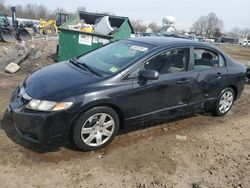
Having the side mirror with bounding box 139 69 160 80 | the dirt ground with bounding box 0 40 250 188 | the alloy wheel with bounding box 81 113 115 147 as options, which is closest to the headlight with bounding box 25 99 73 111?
the alloy wheel with bounding box 81 113 115 147

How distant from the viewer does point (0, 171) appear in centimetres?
351

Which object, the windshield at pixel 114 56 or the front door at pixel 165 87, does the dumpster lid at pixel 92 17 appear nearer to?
the windshield at pixel 114 56

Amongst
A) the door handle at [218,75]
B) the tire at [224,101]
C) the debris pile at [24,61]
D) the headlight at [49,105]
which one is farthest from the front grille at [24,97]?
the debris pile at [24,61]

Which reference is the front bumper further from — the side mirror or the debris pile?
the debris pile

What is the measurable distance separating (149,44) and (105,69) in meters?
0.92

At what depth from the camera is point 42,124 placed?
11.9 ft

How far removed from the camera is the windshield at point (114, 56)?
438cm

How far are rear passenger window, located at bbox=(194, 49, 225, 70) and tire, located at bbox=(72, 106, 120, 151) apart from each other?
1934 mm

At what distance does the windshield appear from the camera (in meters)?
4.38

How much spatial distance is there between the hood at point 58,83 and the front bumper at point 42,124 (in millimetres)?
221

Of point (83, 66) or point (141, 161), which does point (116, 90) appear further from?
point (141, 161)

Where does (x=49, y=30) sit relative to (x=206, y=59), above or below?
below

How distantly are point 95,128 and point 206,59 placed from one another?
8.69ft

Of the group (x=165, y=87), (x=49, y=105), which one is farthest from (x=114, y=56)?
(x=49, y=105)
